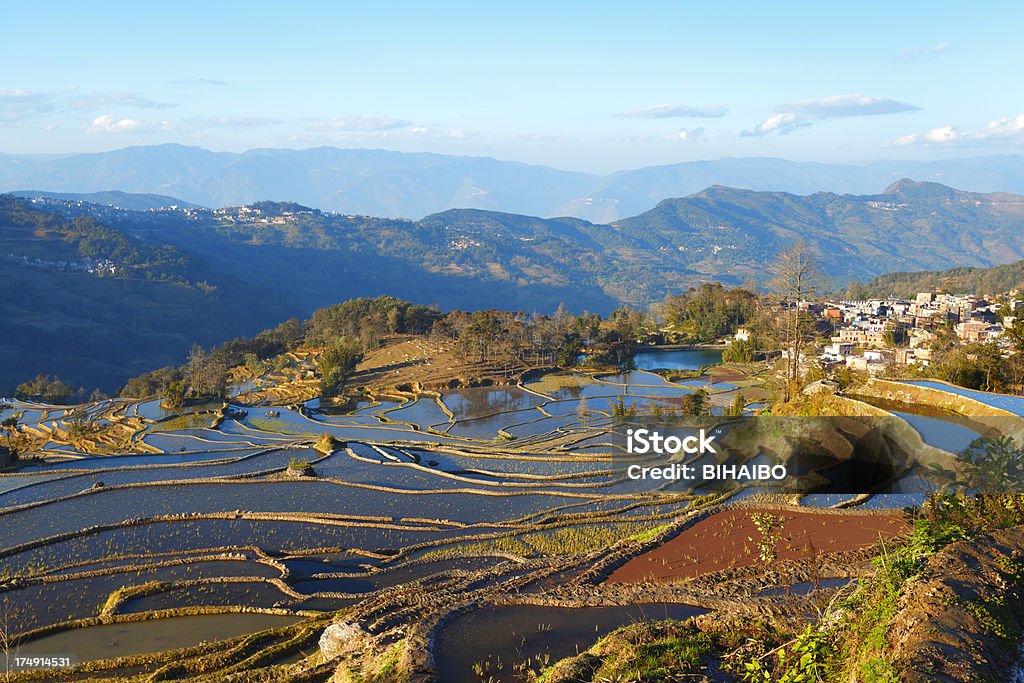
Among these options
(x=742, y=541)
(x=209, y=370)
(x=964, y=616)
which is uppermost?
(x=964, y=616)

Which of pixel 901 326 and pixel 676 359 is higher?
pixel 901 326

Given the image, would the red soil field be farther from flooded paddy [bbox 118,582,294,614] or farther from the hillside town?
the hillside town

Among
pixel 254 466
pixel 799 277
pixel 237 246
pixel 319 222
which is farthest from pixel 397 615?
pixel 319 222

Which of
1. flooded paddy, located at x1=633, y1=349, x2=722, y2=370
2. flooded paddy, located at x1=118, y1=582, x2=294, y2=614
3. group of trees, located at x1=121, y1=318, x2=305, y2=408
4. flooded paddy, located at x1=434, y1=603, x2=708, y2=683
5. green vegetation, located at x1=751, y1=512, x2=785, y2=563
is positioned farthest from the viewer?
flooded paddy, located at x1=633, y1=349, x2=722, y2=370

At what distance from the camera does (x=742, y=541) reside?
1313cm

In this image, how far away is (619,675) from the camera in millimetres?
7062

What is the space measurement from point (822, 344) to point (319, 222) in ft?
540

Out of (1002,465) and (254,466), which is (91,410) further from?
(1002,465)

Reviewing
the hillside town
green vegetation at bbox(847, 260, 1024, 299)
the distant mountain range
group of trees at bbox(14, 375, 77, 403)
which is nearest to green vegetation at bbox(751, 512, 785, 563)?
the hillside town

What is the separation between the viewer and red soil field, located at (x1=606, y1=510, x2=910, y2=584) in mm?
11945

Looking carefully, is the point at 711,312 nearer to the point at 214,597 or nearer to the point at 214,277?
the point at 214,597

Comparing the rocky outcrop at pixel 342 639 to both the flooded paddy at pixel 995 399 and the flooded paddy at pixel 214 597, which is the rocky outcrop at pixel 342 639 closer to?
the flooded paddy at pixel 214 597

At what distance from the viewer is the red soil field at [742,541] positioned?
39.2 ft

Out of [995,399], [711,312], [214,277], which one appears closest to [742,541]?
[995,399]
